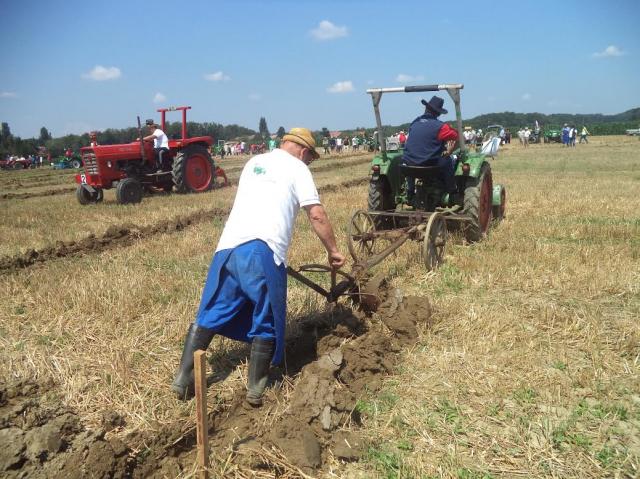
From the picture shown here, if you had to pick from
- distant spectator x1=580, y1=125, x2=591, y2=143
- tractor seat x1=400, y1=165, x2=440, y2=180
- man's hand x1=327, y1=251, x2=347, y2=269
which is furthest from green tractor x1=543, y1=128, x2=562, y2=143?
man's hand x1=327, y1=251, x2=347, y2=269

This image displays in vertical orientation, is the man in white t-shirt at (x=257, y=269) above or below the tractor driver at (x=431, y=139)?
below

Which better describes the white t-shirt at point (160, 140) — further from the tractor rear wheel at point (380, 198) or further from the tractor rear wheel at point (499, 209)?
the tractor rear wheel at point (499, 209)

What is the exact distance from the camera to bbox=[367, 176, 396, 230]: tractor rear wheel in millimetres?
6586

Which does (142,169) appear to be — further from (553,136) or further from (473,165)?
(553,136)

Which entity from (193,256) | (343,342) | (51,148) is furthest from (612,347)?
(51,148)

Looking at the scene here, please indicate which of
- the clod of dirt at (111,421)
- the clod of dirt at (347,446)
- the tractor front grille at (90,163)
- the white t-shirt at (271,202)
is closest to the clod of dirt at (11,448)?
the clod of dirt at (111,421)

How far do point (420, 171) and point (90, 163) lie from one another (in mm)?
8657

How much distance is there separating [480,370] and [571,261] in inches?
104

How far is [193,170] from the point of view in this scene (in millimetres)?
12812

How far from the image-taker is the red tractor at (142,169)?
11.4 m

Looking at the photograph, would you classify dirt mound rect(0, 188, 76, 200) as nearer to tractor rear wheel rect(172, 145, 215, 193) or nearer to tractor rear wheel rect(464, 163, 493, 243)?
tractor rear wheel rect(172, 145, 215, 193)

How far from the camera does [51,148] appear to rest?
54.2 meters

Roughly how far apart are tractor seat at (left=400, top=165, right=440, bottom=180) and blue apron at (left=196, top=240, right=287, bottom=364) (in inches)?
127

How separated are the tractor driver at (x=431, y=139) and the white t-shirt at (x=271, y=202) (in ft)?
9.56
